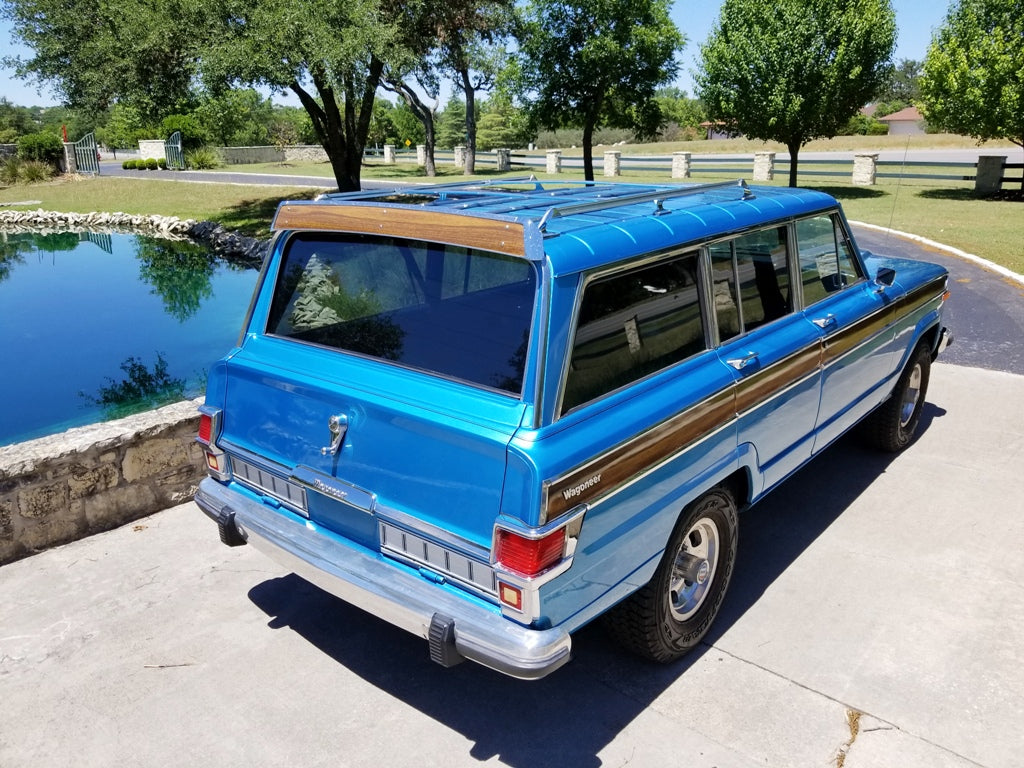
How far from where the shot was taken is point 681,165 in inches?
1249

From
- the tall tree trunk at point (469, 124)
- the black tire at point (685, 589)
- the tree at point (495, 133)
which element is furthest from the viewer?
the tree at point (495, 133)

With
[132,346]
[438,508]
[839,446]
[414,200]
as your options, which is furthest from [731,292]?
[132,346]

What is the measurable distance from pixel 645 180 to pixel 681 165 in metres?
3.87

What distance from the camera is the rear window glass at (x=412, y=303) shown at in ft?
9.96

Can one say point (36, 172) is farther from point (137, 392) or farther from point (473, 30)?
point (137, 392)

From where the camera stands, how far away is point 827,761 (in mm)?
3113

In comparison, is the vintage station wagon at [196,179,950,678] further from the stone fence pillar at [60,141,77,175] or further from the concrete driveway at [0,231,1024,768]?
the stone fence pillar at [60,141,77,175]

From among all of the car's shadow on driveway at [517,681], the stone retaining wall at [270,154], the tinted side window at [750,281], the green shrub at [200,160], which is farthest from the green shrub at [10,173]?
the tinted side window at [750,281]

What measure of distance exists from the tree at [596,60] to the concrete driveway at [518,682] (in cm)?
2247

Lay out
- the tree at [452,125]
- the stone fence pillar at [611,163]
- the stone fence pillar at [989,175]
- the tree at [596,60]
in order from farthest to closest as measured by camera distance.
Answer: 1. the tree at [452,125]
2. the stone fence pillar at [611,163]
3. the tree at [596,60]
4. the stone fence pillar at [989,175]

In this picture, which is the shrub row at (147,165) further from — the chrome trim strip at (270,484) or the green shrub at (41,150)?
the chrome trim strip at (270,484)

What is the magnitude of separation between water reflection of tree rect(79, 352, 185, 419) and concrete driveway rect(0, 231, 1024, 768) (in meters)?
3.74

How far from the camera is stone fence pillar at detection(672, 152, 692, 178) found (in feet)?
103

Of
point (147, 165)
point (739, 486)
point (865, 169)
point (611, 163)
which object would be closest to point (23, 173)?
point (147, 165)
